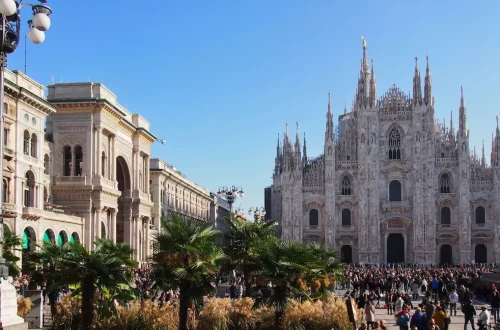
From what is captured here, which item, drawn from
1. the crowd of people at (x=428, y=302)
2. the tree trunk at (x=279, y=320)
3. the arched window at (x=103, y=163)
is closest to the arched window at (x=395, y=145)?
the crowd of people at (x=428, y=302)

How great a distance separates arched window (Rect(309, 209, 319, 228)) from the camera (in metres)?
75.8

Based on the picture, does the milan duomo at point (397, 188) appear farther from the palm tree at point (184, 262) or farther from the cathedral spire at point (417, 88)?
the palm tree at point (184, 262)

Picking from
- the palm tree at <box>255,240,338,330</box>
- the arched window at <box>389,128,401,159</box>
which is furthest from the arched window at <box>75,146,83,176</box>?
the arched window at <box>389,128,401,159</box>

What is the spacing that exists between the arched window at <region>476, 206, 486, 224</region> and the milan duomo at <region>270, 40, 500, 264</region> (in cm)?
10

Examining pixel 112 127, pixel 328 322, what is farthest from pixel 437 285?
pixel 112 127

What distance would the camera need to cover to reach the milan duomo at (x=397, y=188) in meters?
72.2

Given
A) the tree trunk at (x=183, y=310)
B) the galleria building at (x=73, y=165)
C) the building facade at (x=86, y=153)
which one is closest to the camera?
the tree trunk at (x=183, y=310)

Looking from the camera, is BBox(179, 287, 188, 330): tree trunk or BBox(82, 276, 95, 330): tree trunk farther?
BBox(179, 287, 188, 330): tree trunk

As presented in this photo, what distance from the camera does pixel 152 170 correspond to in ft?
227

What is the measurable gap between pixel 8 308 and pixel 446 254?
64.1 m

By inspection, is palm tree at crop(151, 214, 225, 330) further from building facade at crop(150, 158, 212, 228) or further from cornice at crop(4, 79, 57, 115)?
building facade at crop(150, 158, 212, 228)

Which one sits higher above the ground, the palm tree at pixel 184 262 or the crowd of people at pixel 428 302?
the palm tree at pixel 184 262

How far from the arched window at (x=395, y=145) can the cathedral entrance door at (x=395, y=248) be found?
27.5 feet

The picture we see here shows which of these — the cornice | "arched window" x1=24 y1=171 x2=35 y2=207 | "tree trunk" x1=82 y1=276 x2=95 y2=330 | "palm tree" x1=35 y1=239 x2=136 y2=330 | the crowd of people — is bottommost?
the crowd of people
